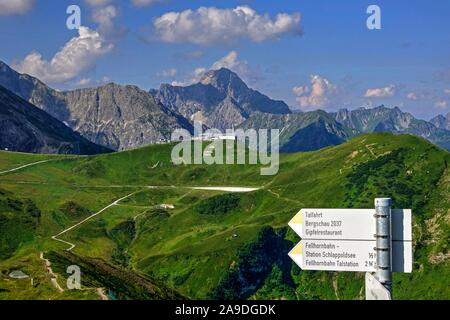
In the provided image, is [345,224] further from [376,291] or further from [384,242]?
[376,291]

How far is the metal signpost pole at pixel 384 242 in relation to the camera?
13102 mm

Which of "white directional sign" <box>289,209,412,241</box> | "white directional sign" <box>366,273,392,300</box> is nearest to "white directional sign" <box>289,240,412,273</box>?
"white directional sign" <box>289,209,412,241</box>

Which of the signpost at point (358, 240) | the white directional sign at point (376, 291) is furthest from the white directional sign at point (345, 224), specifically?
the white directional sign at point (376, 291)

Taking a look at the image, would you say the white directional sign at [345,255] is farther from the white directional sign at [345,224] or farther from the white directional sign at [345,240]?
the white directional sign at [345,224]

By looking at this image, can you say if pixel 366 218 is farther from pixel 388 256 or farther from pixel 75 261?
pixel 75 261

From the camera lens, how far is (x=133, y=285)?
132 m

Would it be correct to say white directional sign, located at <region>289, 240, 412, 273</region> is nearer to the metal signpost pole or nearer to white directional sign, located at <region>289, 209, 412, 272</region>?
white directional sign, located at <region>289, 209, 412, 272</region>

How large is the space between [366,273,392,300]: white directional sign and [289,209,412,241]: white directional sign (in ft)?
3.43

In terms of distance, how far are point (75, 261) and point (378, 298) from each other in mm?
132297

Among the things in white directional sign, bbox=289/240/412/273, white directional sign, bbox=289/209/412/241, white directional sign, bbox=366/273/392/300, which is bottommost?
white directional sign, bbox=366/273/392/300

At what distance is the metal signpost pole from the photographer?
1310cm
